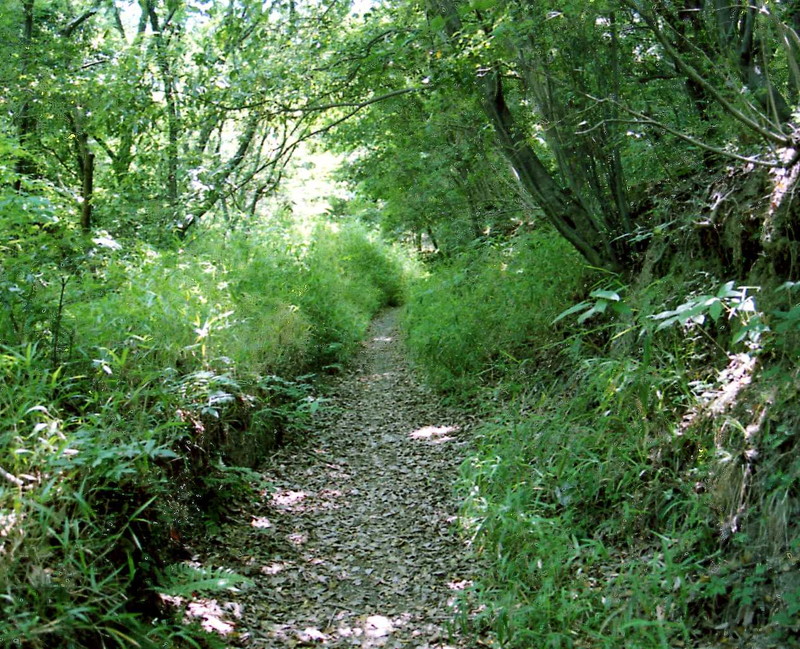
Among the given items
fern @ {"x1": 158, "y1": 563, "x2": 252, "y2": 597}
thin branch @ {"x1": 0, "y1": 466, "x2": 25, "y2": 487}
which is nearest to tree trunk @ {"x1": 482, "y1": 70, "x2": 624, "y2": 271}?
fern @ {"x1": 158, "y1": 563, "x2": 252, "y2": 597}

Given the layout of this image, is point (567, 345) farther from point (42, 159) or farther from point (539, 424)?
point (42, 159)

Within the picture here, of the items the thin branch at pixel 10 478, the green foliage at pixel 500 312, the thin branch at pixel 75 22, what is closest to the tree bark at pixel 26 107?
the thin branch at pixel 75 22

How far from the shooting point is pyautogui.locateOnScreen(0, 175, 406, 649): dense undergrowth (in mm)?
2828

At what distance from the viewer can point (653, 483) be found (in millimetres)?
3920

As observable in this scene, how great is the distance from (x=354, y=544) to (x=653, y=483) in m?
2.22

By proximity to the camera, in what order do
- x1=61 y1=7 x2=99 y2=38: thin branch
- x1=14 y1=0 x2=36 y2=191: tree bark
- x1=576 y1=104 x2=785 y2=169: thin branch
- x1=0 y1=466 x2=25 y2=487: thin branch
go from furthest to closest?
x1=61 y1=7 x2=99 y2=38: thin branch < x1=14 y1=0 x2=36 y2=191: tree bark < x1=576 y1=104 x2=785 y2=169: thin branch < x1=0 y1=466 x2=25 y2=487: thin branch

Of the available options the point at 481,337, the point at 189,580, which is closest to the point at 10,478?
the point at 189,580

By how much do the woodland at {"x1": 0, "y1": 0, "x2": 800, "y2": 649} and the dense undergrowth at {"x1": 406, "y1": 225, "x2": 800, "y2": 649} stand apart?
0.02 metres

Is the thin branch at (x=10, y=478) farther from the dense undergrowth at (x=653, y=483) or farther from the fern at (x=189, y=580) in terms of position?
the dense undergrowth at (x=653, y=483)

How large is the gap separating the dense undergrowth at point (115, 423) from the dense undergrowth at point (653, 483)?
187 cm

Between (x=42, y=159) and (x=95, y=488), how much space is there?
9.19 meters

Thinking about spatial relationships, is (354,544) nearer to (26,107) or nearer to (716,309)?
(716,309)

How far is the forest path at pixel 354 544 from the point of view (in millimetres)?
3709

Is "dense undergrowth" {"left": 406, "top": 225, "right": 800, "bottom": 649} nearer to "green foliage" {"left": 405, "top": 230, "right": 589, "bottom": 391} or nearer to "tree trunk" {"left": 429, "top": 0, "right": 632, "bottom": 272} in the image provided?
"tree trunk" {"left": 429, "top": 0, "right": 632, "bottom": 272}
